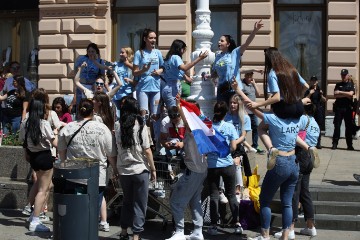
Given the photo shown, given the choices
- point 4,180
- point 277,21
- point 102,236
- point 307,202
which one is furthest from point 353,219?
point 277,21

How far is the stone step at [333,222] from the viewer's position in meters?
11.8

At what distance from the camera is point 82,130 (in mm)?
10992

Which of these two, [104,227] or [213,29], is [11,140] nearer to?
[104,227]

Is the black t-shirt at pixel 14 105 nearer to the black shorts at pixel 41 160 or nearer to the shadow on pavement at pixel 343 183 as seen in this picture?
the black shorts at pixel 41 160

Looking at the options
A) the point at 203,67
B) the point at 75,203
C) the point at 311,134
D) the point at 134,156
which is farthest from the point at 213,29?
the point at 75,203

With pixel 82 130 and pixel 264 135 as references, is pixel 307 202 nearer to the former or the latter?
pixel 264 135

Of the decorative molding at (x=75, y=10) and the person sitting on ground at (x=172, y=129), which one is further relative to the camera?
the decorative molding at (x=75, y=10)

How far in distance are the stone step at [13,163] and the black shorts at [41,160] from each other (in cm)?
181

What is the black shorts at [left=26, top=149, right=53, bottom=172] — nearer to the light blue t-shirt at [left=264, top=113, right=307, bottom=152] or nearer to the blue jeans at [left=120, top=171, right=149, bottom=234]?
the blue jeans at [left=120, top=171, right=149, bottom=234]

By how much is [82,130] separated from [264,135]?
91.8 inches

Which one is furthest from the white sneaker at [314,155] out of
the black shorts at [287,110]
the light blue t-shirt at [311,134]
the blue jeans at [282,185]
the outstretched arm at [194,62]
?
the outstretched arm at [194,62]

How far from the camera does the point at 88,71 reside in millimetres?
15469

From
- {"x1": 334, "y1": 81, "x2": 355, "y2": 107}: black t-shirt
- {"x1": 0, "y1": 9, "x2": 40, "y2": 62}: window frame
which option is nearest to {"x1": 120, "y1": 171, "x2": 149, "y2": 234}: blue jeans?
{"x1": 334, "y1": 81, "x2": 355, "y2": 107}: black t-shirt

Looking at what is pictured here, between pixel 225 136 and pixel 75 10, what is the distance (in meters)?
13.2
